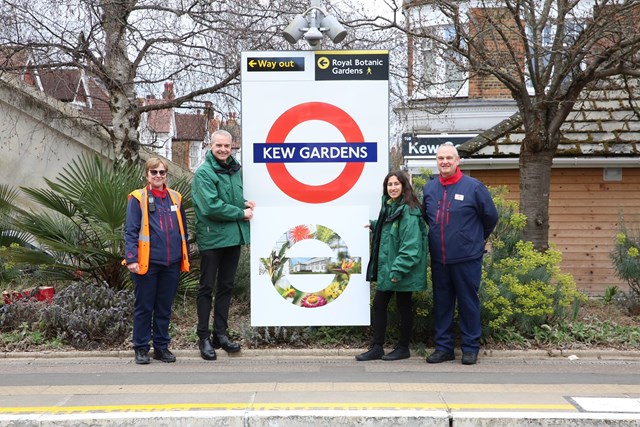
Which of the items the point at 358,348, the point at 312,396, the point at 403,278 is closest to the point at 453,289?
the point at 403,278

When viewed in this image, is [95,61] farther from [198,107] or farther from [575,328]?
[575,328]

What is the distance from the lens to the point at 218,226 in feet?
25.1

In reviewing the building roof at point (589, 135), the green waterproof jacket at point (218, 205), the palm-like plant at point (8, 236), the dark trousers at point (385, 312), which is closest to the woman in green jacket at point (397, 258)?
the dark trousers at point (385, 312)

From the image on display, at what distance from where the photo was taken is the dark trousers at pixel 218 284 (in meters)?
7.75

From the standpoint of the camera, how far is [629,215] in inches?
587

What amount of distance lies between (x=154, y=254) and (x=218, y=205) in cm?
75

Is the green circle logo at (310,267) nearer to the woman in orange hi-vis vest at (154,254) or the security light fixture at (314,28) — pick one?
the woman in orange hi-vis vest at (154,254)

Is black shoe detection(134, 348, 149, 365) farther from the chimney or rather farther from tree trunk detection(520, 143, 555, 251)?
the chimney

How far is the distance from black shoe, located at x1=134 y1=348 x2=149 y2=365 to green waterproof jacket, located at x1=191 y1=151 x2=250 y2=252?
1097mm

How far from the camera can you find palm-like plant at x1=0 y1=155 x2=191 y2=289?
8.98 metres

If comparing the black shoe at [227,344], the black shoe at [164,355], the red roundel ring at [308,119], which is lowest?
the black shoe at [164,355]

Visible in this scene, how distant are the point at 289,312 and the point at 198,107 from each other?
6.85m

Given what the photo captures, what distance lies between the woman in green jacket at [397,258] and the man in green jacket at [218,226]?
128 cm

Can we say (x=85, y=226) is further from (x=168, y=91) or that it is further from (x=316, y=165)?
(x=168, y=91)
